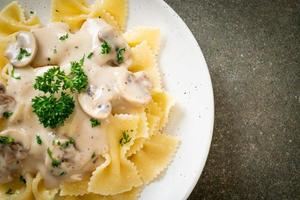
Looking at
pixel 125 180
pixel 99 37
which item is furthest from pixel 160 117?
pixel 99 37

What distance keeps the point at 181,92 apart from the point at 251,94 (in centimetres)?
73

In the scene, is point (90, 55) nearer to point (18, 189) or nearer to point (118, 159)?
point (118, 159)

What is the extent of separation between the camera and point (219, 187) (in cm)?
272

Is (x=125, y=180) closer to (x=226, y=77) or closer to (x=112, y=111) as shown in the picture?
(x=112, y=111)

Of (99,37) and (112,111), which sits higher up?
(99,37)

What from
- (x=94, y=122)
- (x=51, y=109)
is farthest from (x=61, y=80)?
(x=94, y=122)

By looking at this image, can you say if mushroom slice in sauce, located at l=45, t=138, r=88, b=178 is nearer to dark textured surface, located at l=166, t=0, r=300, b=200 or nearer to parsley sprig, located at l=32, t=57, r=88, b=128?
parsley sprig, located at l=32, t=57, r=88, b=128

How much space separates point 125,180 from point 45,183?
0.41 meters

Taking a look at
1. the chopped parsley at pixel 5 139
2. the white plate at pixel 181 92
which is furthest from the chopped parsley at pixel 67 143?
the white plate at pixel 181 92

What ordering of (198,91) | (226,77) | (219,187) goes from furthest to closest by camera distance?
(226,77), (219,187), (198,91)

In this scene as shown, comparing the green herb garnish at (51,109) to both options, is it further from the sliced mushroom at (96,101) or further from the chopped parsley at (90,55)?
the chopped parsley at (90,55)

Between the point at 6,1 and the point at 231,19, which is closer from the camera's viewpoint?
the point at 6,1

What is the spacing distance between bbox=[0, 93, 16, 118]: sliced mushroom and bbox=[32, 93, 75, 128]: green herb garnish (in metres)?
0.13

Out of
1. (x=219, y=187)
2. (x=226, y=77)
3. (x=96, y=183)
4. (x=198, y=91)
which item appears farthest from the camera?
(x=226, y=77)
